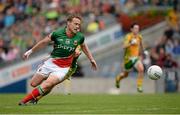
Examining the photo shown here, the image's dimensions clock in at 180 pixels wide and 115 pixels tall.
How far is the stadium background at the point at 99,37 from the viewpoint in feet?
110

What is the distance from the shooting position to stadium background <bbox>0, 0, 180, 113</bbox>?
1324 inches

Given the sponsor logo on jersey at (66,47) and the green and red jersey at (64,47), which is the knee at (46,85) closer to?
the green and red jersey at (64,47)

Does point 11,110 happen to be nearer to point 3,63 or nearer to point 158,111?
point 158,111

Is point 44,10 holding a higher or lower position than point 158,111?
higher

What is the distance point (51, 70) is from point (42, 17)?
1915cm

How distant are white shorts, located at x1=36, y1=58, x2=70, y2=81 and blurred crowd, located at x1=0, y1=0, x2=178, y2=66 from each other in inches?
638

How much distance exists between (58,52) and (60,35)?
44 cm

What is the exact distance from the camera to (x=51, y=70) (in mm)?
19422

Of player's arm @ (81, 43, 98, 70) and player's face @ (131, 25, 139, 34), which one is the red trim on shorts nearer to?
player's arm @ (81, 43, 98, 70)

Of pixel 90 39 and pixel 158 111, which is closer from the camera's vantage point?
pixel 158 111

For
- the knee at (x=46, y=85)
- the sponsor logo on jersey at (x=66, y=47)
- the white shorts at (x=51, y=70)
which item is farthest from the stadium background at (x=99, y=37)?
the knee at (x=46, y=85)

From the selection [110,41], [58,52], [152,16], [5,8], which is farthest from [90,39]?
[58,52]

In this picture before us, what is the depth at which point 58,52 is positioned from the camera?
64.1 feet

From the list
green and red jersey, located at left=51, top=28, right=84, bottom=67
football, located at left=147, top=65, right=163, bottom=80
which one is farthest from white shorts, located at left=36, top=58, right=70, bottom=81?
football, located at left=147, top=65, right=163, bottom=80
